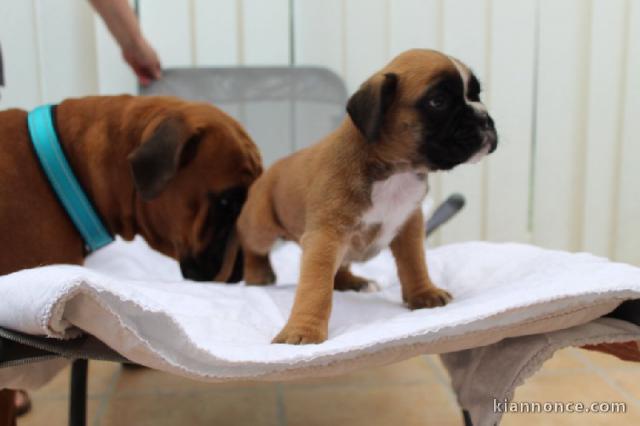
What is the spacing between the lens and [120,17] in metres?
1.89

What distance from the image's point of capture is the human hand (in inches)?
80.2

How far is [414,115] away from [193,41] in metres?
1.42

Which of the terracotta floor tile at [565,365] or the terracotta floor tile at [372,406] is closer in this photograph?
the terracotta floor tile at [372,406]

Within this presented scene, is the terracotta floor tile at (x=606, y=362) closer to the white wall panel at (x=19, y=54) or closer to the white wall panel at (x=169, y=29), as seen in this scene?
the white wall panel at (x=169, y=29)

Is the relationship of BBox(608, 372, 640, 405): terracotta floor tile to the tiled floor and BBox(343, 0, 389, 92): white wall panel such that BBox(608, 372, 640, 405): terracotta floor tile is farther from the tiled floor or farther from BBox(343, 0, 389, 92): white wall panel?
BBox(343, 0, 389, 92): white wall panel

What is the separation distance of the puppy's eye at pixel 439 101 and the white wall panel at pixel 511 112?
1.32 meters

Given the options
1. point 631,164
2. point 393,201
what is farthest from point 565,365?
point 393,201

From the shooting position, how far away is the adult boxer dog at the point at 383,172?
3.49ft

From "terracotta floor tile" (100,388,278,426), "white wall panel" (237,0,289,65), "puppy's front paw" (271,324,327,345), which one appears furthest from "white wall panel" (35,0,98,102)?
"puppy's front paw" (271,324,327,345)

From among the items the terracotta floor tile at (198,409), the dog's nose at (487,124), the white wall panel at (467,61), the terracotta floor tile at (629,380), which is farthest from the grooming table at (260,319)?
the white wall panel at (467,61)

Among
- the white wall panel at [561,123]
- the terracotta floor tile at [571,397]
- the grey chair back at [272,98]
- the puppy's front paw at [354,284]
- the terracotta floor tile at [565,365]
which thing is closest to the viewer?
the puppy's front paw at [354,284]

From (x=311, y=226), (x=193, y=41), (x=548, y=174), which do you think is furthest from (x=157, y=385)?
(x=548, y=174)

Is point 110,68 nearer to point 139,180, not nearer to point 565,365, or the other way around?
point 139,180

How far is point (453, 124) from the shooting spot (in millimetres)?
1071
